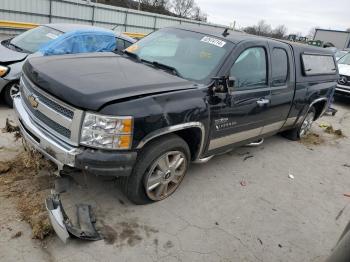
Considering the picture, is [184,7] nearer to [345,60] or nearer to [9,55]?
[345,60]

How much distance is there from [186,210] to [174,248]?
0.66m

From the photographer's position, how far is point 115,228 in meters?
3.34

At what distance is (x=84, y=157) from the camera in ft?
9.81

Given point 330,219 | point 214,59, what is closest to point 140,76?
point 214,59

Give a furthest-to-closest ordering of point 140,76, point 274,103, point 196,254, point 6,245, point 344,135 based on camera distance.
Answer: point 344,135 < point 274,103 < point 140,76 < point 196,254 < point 6,245

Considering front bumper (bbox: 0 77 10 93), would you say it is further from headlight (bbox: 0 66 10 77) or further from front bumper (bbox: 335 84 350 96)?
front bumper (bbox: 335 84 350 96)

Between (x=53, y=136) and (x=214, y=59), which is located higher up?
(x=214, y=59)

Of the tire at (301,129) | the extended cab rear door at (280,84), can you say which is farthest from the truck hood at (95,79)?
the tire at (301,129)

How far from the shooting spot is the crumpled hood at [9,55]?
5.83 metres

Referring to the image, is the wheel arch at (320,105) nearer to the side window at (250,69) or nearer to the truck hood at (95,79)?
the side window at (250,69)

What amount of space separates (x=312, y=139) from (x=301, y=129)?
581mm

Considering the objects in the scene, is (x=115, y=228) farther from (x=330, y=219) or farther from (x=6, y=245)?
(x=330, y=219)

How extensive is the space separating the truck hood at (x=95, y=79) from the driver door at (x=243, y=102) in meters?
0.59

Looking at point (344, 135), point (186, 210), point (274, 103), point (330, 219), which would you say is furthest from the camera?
point (344, 135)
